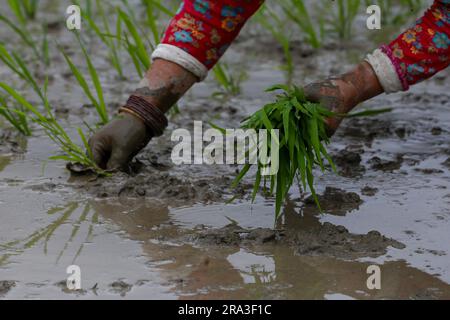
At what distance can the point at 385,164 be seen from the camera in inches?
120

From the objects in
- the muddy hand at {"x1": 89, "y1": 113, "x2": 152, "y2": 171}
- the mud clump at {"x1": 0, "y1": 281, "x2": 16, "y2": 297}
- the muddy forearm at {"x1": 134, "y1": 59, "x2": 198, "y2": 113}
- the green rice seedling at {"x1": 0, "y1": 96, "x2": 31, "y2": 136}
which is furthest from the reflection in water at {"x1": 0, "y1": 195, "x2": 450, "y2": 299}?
the green rice seedling at {"x1": 0, "y1": 96, "x2": 31, "y2": 136}

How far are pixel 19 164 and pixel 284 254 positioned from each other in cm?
107

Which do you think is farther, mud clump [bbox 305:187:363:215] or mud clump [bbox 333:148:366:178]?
mud clump [bbox 333:148:366:178]

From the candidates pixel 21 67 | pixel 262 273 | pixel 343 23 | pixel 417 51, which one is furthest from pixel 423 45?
pixel 343 23

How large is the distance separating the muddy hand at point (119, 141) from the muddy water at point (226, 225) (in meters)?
0.06

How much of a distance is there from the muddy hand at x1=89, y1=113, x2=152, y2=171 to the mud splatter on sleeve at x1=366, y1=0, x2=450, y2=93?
70cm

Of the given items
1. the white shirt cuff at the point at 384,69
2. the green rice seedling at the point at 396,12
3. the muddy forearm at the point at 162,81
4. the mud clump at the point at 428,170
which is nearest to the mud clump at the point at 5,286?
the muddy forearm at the point at 162,81

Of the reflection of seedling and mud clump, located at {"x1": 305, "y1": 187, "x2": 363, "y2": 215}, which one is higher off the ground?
the reflection of seedling

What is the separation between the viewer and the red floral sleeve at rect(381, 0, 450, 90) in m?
2.77

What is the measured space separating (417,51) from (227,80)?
1192 millimetres

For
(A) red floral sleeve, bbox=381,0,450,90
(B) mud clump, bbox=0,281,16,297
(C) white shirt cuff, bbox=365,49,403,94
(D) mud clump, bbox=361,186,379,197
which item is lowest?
(B) mud clump, bbox=0,281,16,297

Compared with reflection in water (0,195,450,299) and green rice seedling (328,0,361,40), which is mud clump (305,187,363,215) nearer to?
reflection in water (0,195,450,299)

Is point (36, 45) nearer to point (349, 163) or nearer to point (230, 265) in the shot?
point (349, 163)

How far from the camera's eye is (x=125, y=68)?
13.8 ft
